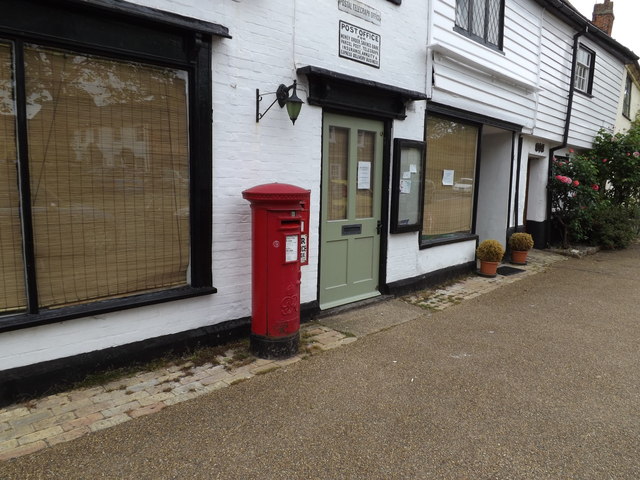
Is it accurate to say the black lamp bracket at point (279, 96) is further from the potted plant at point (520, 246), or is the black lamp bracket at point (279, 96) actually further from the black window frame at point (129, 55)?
the potted plant at point (520, 246)

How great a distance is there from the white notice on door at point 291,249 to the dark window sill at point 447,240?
127 inches

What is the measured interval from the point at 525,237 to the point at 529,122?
7.76 ft

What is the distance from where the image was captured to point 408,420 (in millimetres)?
3248

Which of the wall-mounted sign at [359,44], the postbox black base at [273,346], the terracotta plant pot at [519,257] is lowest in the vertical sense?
the postbox black base at [273,346]

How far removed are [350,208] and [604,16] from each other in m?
15.3

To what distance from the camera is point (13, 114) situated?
3221 millimetres

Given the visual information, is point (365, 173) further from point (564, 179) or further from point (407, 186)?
point (564, 179)

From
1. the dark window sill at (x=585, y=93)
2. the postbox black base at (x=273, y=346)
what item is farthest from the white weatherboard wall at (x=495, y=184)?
the postbox black base at (x=273, y=346)

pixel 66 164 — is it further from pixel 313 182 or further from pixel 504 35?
pixel 504 35

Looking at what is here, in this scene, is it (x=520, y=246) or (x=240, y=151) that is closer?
(x=240, y=151)

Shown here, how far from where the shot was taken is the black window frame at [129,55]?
3.21 m

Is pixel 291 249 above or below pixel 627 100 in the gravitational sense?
below

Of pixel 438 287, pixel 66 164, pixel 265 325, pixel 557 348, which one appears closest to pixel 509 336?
pixel 557 348

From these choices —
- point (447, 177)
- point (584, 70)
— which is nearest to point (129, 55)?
point (447, 177)
